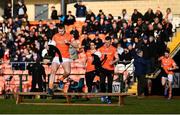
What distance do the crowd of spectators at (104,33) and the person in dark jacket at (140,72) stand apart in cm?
51

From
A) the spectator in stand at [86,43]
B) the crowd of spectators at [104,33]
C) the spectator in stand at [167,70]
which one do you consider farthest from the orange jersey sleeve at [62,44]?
the spectator in stand at [86,43]

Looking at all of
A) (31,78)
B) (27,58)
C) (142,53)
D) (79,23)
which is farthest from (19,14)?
(142,53)

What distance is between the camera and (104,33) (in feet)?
102

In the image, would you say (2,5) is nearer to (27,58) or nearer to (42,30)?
(42,30)

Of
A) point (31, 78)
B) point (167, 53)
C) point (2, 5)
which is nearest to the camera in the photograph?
point (167, 53)

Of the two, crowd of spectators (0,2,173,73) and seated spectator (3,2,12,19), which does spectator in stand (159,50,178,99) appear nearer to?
crowd of spectators (0,2,173,73)

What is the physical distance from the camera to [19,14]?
36969mm

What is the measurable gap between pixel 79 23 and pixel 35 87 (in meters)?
8.54

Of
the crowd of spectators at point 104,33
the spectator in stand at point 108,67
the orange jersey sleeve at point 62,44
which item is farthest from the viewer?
the crowd of spectators at point 104,33

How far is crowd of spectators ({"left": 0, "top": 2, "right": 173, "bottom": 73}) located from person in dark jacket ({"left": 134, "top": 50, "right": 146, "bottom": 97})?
0.51 meters

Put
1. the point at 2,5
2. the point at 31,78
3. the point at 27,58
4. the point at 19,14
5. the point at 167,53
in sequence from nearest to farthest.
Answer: the point at 167,53 → the point at 31,78 → the point at 27,58 → the point at 19,14 → the point at 2,5

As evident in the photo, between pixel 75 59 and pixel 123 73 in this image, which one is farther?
pixel 75 59

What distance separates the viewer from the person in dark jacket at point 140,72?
25.8 metres

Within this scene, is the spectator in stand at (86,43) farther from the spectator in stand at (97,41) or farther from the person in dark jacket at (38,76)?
the person in dark jacket at (38,76)
